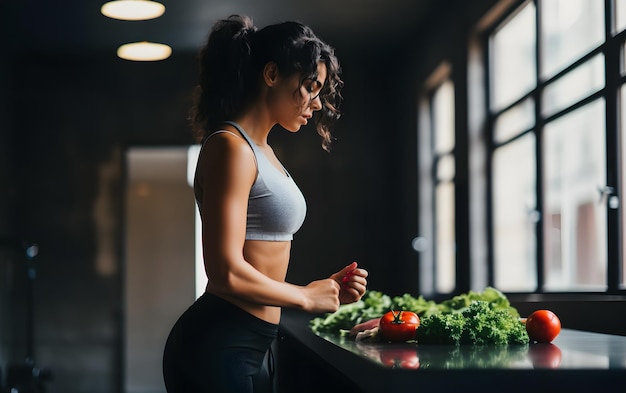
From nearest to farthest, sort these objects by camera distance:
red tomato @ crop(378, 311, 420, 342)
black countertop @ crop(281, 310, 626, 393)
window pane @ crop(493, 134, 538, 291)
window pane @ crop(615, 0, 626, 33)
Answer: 1. black countertop @ crop(281, 310, 626, 393)
2. red tomato @ crop(378, 311, 420, 342)
3. window pane @ crop(615, 0, 626, 33)
4. window pane @ crop(493, 134, 538, 291)

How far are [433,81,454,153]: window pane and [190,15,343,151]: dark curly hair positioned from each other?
4.85 meters

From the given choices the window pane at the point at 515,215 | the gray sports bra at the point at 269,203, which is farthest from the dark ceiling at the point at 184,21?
the gray sports bra at the point at 269,203

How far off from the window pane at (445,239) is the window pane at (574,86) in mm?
1925

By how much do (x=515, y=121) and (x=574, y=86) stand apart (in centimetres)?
107

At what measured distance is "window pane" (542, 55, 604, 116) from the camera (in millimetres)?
3793

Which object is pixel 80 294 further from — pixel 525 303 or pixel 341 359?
pixel 341 359

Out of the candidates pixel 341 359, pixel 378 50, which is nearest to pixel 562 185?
pixel 341 359

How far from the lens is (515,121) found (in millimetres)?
5164

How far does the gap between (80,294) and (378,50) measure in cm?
320

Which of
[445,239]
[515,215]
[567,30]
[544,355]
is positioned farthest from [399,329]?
[445,239]

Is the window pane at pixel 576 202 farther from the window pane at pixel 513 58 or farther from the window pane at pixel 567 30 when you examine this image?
the window pane at pixel 513 58

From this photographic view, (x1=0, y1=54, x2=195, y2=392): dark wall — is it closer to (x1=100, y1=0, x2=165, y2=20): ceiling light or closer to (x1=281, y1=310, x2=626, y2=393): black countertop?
(x1=100, y1=0, x2=165, y2=20): ceiling light

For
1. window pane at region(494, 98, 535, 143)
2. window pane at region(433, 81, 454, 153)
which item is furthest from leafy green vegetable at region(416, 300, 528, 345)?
window pane at region(433, 81, 454, 153)

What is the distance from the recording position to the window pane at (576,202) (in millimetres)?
3793
